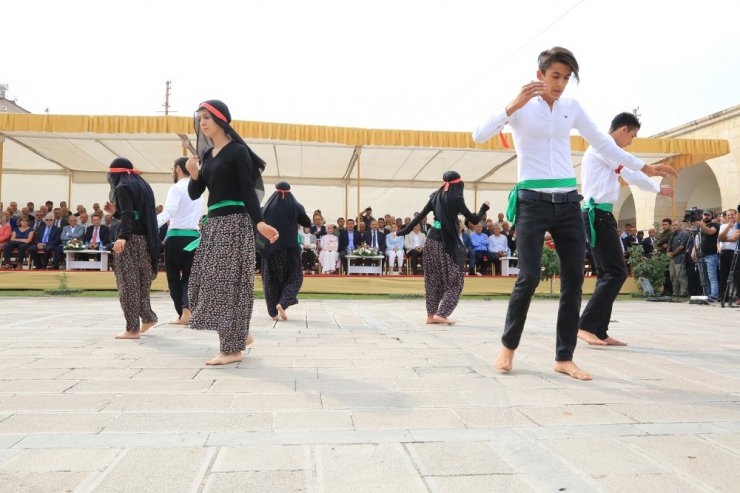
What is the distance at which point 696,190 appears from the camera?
21.4 metres

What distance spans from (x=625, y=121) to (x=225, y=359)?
371cm

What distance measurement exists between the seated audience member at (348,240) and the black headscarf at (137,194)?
325 inches

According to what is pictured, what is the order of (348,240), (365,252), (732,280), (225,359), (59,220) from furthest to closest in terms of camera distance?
1. (348,240)
2. (59,220)
3. (365,252)
4. (732,280)
5. (225,359)

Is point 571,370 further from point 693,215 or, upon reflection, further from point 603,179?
point 693,215

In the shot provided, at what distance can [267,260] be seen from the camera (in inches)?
269

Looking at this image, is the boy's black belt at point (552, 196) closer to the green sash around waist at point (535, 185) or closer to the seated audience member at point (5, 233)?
the green sash around waist at point (535, 185)

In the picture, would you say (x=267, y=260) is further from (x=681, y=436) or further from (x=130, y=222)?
(x=681, y=436)

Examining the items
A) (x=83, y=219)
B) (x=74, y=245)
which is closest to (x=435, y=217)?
(x=74, y=245)

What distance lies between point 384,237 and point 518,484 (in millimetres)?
12273

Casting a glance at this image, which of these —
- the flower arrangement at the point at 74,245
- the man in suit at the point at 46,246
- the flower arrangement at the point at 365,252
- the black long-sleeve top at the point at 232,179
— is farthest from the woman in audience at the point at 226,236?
the man in suit at the point at 46,246

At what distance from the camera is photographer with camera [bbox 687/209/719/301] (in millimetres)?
10945

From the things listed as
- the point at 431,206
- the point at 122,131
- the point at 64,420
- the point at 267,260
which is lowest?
the point at 64,420

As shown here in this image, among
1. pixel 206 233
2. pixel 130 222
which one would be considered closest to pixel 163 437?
pixel 206 233

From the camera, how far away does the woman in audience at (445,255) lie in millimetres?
6371
